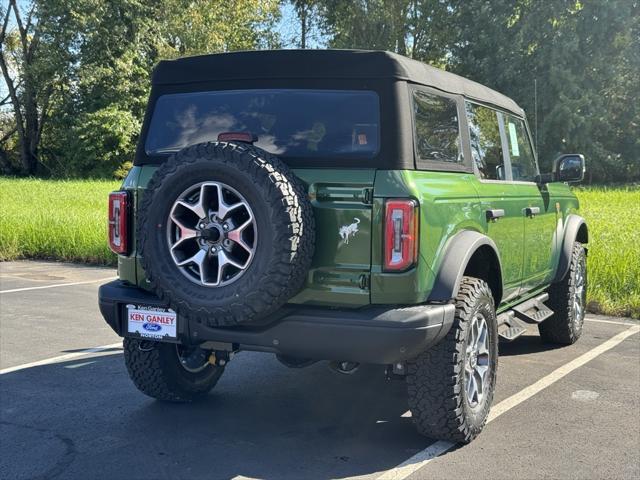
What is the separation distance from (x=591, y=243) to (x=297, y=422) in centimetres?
714

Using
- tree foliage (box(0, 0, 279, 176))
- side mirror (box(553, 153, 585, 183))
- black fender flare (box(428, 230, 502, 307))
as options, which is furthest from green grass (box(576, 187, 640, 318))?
tree foliage (box(0, 0, 279, 176))

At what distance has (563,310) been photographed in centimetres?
626

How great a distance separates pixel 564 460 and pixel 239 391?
7.20 feet

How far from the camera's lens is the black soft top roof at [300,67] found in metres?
3.78

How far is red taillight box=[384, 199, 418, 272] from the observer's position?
348cm

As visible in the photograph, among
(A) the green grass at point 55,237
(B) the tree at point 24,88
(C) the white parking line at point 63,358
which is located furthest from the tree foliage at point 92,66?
(C) the white parking line at point 63,358

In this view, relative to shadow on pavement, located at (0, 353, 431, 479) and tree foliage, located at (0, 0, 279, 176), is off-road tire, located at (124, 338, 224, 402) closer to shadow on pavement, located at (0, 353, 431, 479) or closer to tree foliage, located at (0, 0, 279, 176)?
shadow on pavement, located at (0, 353, 431, 479)

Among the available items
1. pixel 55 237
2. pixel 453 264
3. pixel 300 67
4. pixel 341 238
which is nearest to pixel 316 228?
pixel 341 238

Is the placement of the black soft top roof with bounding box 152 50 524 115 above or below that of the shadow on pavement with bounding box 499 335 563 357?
above

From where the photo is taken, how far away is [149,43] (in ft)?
141

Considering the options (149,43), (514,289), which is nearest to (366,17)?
(149,43)

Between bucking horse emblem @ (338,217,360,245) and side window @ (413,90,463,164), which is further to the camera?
side window @ (413,90,463,164)

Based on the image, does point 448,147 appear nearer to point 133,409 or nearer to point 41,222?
point 133,409

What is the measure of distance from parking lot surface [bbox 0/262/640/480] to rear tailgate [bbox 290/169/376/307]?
87 cm
